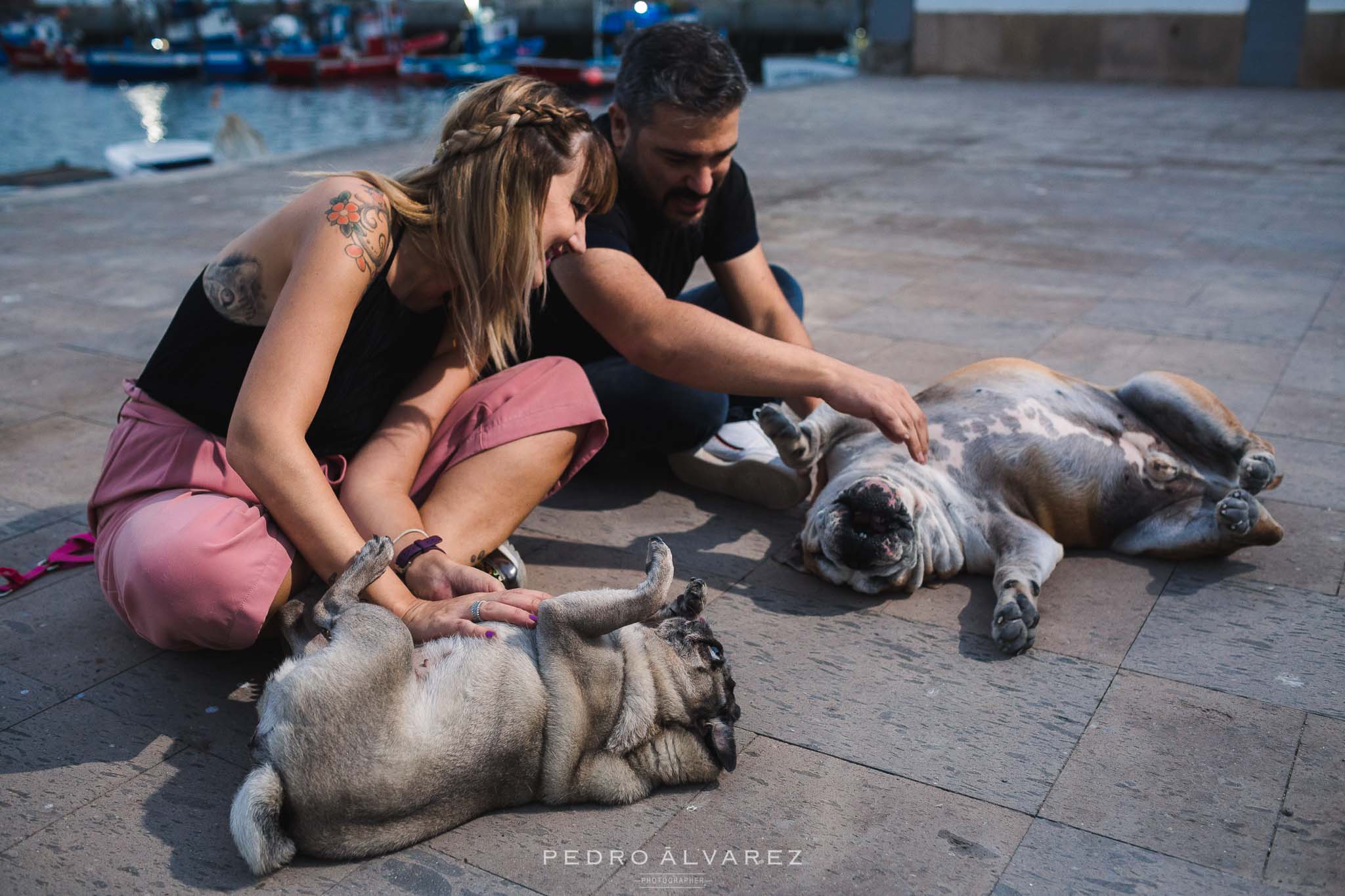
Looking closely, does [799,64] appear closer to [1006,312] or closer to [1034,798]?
[1006,312]

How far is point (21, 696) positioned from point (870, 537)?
243cm

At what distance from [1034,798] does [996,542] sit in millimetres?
1202

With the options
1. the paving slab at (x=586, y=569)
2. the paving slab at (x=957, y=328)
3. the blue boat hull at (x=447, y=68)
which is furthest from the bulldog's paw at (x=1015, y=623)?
the blue boat hull at (x=447, y=68)

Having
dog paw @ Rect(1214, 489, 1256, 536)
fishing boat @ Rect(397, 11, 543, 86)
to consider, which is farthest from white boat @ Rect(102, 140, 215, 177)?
fishing boat @ Rect(397, 11, 543, 86)

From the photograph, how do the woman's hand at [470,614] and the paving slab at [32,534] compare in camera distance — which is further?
the paving slab at [32,534]

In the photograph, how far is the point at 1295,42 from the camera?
18.6m

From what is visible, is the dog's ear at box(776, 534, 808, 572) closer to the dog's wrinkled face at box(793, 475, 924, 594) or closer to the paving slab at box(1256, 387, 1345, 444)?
the dog's wrinkled face at box(793, 475, 924, 594)

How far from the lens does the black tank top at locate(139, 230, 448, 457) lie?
10.4ft

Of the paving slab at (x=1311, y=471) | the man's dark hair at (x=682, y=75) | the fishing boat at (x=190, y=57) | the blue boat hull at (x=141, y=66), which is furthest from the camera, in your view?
the fishing boat at (x=190, y=57)

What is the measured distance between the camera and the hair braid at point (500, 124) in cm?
294

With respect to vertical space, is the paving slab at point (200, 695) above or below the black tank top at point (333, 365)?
below

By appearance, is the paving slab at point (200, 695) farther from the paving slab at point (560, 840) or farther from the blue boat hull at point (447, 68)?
the blue boat hull at point (447, 68)

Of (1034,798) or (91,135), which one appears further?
(91,135)

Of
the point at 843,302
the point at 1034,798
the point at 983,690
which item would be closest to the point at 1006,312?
the point at 843,302
